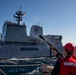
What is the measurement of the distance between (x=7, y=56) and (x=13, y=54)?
5.44 feet

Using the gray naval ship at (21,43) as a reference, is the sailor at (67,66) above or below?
below

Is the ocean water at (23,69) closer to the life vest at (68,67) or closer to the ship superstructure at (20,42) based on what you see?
the life vest at (68,67)

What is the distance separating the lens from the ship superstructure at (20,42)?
42.8 m

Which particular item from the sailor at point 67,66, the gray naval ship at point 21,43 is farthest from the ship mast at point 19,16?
the sailor at point 67,66

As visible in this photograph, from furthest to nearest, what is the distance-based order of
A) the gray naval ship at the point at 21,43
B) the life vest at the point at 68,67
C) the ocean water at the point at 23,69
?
the gray naval ship at the point at 21,43 → the ocean water at the point at 23,69 → the life vest at the point at 68,67

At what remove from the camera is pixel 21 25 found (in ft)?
154

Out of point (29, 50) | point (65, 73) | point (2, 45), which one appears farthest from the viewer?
point (29, 50)

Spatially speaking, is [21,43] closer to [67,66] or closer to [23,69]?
[23,69]

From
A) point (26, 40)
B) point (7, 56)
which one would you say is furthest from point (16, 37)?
point (7, 56)

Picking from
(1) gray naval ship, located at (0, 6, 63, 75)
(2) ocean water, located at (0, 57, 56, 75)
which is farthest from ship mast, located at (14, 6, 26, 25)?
(2) ocean water, located at (0, 57, 56, 75)

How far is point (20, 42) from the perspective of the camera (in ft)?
149

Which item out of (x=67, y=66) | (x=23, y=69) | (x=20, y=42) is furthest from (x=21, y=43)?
(x=67, y=66)

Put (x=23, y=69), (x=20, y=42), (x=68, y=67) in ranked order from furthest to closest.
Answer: (x=20, y=42)
(x=23, y=69)
(x=68, y=67)

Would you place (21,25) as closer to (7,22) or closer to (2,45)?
(7,22)
